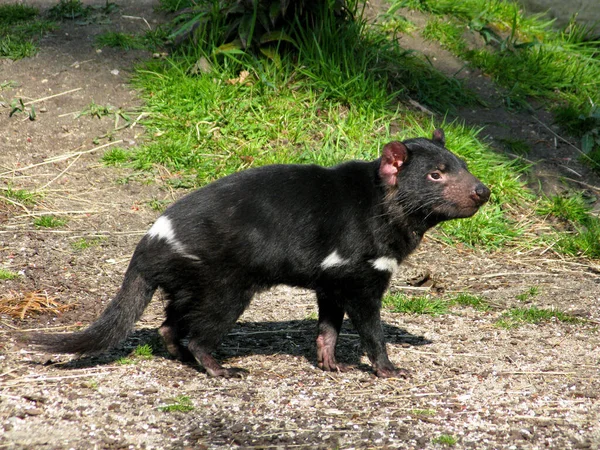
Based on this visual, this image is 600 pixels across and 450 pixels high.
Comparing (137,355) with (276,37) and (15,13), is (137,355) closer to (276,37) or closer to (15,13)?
(276,37)

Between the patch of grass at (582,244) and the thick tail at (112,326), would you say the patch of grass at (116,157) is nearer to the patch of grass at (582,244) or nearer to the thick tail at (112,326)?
the thick tail at (112,326)

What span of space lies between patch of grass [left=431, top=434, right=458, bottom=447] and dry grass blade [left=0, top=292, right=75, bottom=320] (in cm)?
235

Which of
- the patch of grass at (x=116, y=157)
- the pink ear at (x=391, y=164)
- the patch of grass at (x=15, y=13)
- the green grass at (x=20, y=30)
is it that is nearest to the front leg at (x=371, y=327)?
the pink ear at (x=391, y=164)

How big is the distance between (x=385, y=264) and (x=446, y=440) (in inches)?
42.0

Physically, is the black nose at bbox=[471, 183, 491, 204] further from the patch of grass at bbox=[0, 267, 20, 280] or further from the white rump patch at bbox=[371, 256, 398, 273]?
the patch of grass at bbox=[0, 267, 20, 280]

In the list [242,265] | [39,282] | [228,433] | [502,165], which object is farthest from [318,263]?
[502,165]

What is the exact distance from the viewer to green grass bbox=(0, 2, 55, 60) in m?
7.64

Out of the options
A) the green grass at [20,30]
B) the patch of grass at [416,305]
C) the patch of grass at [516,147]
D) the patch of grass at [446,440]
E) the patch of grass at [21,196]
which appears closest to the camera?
the patch of grass at [446,440]

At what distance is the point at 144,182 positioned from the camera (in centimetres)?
655

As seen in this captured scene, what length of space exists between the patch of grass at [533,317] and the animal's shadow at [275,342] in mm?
655

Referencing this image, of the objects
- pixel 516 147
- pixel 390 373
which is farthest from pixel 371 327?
pixel 516 147

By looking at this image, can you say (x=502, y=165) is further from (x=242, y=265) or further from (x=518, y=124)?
(x=242, y=265)

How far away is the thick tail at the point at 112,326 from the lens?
3707mm

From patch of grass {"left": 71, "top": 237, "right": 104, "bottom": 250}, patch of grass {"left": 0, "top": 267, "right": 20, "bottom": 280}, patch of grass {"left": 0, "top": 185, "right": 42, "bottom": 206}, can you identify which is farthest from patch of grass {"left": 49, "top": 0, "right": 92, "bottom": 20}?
patch of grass {"left": 0, "top": 267, "right": 20, "bottom": 280}
